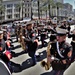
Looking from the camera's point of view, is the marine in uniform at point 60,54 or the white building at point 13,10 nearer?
the marine in uniform at point 60,54

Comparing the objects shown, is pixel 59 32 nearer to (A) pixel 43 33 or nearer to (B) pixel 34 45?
(B) pixel 34 45

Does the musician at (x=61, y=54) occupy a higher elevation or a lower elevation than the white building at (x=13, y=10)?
higher

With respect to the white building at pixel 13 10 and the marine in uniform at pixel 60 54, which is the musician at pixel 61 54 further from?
the white building at pixel 13 10

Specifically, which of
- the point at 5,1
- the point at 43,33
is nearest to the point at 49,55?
the point at 43,33

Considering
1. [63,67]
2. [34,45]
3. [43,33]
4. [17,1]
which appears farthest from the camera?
[17,1]

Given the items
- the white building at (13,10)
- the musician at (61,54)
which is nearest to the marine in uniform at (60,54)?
the musician at (61,54)

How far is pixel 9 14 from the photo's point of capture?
130250 millimetres

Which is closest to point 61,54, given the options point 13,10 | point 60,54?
point 60,54

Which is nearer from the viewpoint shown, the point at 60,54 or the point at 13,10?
the point at 60,54

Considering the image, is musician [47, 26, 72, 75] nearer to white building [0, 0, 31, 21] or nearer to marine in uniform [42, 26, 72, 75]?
marine in uniform [42, 26, 72, 75]

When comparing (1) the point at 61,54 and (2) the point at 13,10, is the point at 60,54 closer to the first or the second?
(1) the point at 61,54

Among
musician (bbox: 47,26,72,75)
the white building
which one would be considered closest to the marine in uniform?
musician (bbox: 47,26,72,75)

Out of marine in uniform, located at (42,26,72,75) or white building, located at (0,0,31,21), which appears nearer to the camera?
marine in uniform, located at (42,26,72,75)

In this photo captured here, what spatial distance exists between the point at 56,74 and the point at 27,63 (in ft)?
15.2
